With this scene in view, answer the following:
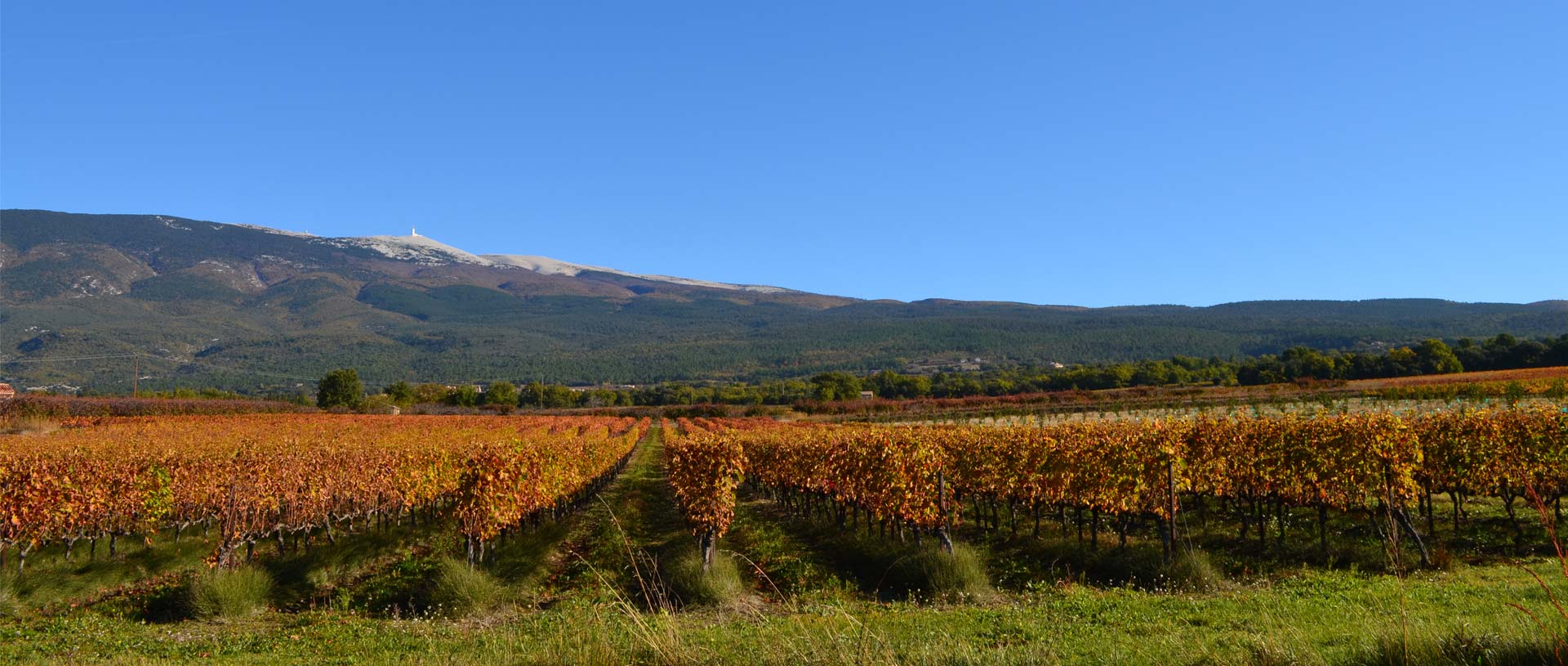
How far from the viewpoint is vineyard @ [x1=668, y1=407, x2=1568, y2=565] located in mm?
13281

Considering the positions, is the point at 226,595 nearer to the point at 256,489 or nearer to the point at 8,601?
the point at 8,601

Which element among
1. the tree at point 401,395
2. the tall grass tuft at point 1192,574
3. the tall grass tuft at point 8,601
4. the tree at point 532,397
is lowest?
the tree at point 532,397

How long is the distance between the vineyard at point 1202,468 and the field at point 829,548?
0.06 meters

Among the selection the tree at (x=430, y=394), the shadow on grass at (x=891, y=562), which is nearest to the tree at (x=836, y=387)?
the tree at (x=430, y=394)

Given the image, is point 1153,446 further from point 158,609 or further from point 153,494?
point 153,494

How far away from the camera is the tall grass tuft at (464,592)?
36.8 ft

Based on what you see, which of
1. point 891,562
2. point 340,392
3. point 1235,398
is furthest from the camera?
point 340,392

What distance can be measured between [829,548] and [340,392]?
7404 centimetres

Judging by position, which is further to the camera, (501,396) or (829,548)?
(501,396)

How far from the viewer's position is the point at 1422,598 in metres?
8.63

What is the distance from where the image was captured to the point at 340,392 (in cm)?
7650

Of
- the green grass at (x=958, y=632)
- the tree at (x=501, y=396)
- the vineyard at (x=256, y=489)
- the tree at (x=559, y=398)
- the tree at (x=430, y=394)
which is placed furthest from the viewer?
the tree at (x=559, y=398)

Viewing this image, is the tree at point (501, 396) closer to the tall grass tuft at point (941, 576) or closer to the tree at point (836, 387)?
the tree at point (836, 387)

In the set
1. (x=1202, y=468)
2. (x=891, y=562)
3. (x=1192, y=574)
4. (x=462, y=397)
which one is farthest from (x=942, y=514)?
(x=462, y=397)
